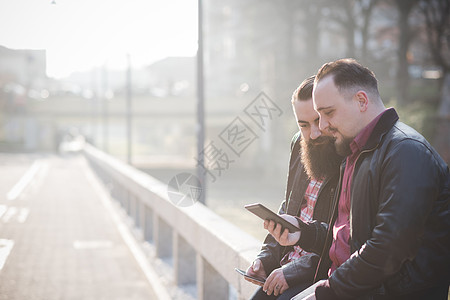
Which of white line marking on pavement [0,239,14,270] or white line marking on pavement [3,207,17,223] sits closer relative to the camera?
white line marking on pavement [0,239,14,270]

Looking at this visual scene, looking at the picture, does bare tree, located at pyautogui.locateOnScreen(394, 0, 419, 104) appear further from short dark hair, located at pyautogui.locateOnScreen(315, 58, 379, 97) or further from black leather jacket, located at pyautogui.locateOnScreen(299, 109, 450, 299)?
black leather jacket, located at pyautogui.locateOnScreen(299, 109, 450, 299)

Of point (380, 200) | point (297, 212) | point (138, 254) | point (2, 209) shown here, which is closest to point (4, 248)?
point (138, 254)

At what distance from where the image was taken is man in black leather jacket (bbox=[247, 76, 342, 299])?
3.20m

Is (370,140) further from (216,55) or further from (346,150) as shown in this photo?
(216,55)

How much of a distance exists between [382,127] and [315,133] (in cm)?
59

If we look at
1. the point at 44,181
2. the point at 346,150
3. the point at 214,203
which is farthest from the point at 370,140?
the point at 214,203

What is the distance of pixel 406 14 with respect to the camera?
28875 mm

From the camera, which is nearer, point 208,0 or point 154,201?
point 154,201

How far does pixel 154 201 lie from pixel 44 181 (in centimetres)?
1791

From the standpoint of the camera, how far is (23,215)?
15.1 meters

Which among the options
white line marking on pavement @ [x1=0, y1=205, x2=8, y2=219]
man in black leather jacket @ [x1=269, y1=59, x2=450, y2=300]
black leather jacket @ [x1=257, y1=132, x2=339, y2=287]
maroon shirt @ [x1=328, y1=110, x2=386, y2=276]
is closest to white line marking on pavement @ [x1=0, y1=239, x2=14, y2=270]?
white line marking on pavement @ [x1=0, y1=205, x2=8, y2=219]

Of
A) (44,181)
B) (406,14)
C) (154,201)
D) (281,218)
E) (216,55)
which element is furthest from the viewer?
(216,55)

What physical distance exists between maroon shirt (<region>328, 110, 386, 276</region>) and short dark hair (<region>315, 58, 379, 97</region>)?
0.44ft

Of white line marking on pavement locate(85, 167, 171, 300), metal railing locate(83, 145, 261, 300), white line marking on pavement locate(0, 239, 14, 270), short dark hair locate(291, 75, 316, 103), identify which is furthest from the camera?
white line marking on pavement locate(0, 239, 14, 270)
